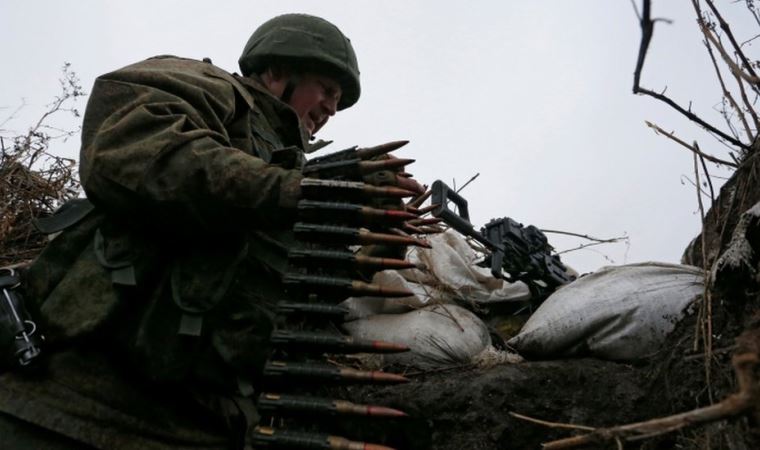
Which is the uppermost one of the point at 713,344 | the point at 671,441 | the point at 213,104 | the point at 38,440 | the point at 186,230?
the point at 213,104

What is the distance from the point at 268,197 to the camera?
7.99 ft

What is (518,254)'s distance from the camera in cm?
493

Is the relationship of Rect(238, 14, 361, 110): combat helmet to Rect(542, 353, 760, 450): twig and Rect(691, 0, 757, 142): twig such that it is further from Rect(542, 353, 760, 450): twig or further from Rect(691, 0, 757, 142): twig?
Rect(542, 353, 760, 450): twig

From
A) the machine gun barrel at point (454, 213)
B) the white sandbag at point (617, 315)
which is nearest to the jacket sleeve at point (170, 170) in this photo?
the machine gun barrel at point (454, 213)

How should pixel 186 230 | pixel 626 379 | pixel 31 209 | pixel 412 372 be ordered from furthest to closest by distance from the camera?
pixel 31 209 → pixel 412 372 → pixel 626 379 → pixel 186 230

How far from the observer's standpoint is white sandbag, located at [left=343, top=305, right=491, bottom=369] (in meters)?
4.31

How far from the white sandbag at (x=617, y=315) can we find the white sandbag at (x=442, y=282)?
2.00 ft

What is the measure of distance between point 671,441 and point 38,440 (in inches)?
90.6

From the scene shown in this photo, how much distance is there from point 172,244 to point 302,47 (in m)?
1.32

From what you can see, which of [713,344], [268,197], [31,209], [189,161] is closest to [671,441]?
[713,344]

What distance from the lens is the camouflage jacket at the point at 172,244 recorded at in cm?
246

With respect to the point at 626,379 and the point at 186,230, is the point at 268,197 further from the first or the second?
the point at 626,379

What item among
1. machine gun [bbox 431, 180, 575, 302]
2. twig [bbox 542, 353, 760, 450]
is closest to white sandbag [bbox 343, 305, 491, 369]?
machine gun [bbox 431, 180, 575, 302]

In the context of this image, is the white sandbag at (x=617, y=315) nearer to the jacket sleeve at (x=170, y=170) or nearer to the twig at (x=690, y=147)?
the twig at (x=690, y=147)
